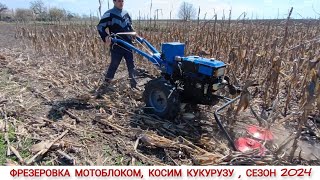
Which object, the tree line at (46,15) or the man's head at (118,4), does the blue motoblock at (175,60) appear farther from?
the tree line at (46,15)

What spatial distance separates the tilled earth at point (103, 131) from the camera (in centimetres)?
375

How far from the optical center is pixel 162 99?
501 cm

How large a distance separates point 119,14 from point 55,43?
6026 millimetres

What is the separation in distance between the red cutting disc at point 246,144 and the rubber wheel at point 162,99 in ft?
3.50

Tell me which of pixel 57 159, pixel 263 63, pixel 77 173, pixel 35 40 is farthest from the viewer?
pixel 35 40

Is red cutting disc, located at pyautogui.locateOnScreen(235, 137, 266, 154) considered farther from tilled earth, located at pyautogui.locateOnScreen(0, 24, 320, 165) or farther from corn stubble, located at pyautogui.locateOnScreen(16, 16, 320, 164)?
corn stubble, located at pyautogui.locateOnScreen(16, 16, 320, 164)

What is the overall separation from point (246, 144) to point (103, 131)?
2.06 m

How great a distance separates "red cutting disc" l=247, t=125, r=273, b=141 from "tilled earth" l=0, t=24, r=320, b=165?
0.12 meters

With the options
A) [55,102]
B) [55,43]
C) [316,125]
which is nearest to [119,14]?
[55,102]

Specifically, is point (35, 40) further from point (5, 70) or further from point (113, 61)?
point (113, 61)

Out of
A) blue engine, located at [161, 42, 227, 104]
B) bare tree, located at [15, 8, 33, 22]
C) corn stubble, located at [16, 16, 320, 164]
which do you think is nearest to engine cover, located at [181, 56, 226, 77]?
blue engine, located at [161, 42, 227, 104]

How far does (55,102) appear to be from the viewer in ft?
19.0

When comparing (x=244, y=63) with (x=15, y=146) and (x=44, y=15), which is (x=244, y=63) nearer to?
(x=15, y=146)

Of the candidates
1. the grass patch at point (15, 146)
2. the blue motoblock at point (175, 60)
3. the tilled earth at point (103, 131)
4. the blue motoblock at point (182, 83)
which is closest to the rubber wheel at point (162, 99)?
the blue motoblock at point (182, 83)
